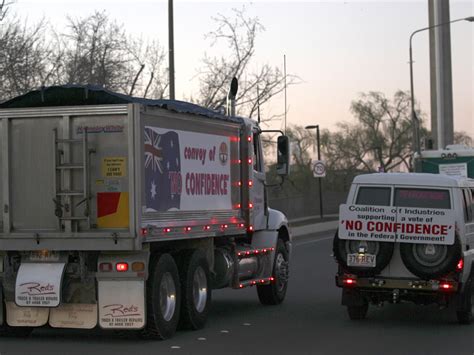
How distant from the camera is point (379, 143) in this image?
8850 cm

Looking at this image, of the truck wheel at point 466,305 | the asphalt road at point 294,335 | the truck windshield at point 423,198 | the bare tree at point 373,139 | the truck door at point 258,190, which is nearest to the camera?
the asphalt road at point 294,335

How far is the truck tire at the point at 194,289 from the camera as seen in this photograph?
1172 centimetres

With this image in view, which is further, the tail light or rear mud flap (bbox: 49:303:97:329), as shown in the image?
the tail light

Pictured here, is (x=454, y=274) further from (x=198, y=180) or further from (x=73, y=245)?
(x=73, y=245)

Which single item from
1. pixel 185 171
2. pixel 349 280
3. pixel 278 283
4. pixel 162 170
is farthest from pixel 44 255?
pixel 278 283

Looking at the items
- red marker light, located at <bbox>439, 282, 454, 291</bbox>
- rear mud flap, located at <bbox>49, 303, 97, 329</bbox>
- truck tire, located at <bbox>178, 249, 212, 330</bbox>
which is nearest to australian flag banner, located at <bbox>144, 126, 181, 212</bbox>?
truck tire, located at <bbox>178, 249, 212, 330</bbox>

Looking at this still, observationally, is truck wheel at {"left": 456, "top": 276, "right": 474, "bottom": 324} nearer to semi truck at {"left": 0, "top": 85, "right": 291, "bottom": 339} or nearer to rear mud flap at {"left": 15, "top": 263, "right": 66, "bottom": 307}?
semi truck at {"left": 0, "top": 85, "right": 291, "bottom": 339}

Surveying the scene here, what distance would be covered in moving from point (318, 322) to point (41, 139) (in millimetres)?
4715

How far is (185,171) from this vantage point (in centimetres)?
1184

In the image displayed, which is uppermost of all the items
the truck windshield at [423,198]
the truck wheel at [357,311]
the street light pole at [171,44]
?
the street light pole at [171,44]

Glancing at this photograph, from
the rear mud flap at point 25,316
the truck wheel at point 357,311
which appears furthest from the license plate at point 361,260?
the rear mud flap at point 25,316

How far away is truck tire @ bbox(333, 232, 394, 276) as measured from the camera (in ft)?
39.9

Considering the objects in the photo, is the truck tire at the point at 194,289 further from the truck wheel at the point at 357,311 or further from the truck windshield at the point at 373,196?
the truck windshield at the point at 373,196

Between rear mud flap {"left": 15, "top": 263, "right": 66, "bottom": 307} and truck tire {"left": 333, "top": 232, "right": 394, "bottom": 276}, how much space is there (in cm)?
390
